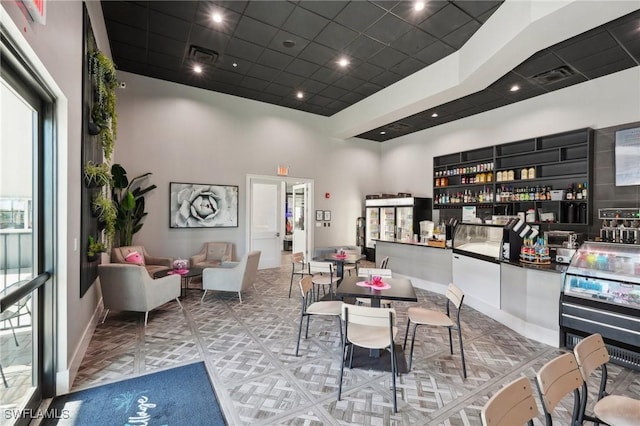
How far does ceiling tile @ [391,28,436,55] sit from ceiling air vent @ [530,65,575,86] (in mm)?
2050

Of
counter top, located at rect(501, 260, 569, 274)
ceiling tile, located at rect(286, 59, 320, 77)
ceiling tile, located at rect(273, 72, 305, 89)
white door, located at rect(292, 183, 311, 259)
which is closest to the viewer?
counter top, located at rect(501, 260, 569, 274)

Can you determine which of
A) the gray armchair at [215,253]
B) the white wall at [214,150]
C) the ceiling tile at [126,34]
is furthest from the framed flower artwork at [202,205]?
the ceiling tile at [126,34]

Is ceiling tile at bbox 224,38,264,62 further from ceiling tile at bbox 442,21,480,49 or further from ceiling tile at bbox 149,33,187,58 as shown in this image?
ceiling tile at bbox 442,21,480,49

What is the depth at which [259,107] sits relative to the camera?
749cm

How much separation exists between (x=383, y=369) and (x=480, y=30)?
460 cm

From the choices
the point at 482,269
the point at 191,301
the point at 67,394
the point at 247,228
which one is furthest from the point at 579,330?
the point at 247,228

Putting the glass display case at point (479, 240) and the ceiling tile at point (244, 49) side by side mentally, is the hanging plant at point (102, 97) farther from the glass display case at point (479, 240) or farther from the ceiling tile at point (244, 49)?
the glass display case at point (479, 240)

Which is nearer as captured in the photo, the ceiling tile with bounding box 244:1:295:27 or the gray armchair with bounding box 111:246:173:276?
the ceiling tile with bounding box 244:1:295:27

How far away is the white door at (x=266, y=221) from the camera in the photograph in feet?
24.6

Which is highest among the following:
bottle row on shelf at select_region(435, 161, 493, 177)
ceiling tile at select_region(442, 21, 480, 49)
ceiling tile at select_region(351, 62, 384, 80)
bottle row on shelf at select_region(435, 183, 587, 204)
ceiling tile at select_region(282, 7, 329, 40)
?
ceiling tile at select_region(282, 7, 329, 40)

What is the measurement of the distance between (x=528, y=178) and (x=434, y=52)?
3149 millimetres

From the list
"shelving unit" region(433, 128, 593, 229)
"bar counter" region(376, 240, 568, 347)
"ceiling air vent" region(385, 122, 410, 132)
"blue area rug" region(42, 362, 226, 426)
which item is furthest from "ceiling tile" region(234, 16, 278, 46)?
"shelving unit" region(433, 128, 593, 229)

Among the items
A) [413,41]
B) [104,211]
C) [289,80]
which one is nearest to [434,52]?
[413,41]

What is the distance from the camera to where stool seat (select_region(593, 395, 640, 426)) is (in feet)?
5.47
